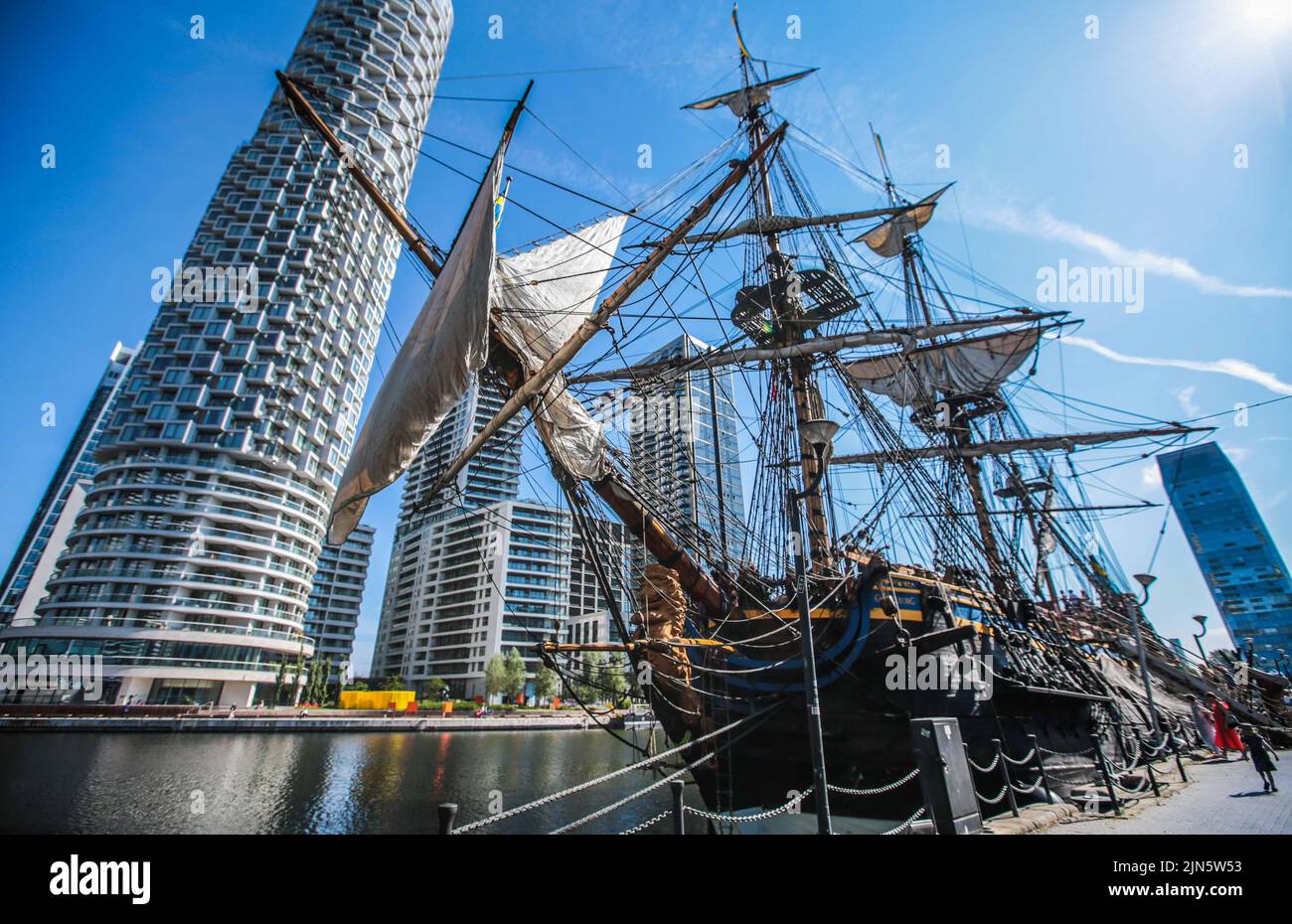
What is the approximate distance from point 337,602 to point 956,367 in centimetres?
7501

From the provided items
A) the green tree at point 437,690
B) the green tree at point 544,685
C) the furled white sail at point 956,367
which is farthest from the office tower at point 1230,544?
the green tree at point 437,690

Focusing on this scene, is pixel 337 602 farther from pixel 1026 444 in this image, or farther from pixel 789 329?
pixel 1026 444

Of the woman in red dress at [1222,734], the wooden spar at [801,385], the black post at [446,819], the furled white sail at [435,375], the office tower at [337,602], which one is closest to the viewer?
the black post at [446,819]

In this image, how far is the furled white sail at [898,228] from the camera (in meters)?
24.5

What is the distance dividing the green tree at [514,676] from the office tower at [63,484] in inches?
1865

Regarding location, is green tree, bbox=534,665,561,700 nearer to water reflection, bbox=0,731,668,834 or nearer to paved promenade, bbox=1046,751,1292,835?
water reflection, bbox=0,731,668,834

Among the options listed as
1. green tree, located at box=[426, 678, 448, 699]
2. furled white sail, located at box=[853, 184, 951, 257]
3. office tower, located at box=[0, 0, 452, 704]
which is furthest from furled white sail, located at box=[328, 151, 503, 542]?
green tree, located at box=[426, 678, 448, 699]

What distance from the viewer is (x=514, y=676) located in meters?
53.7

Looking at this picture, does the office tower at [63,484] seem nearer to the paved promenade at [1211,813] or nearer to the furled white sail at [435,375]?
the furled white sail at [435,375]

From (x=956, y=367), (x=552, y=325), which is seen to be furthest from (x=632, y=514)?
(x=956, y=367)

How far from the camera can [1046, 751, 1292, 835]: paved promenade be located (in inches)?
228
